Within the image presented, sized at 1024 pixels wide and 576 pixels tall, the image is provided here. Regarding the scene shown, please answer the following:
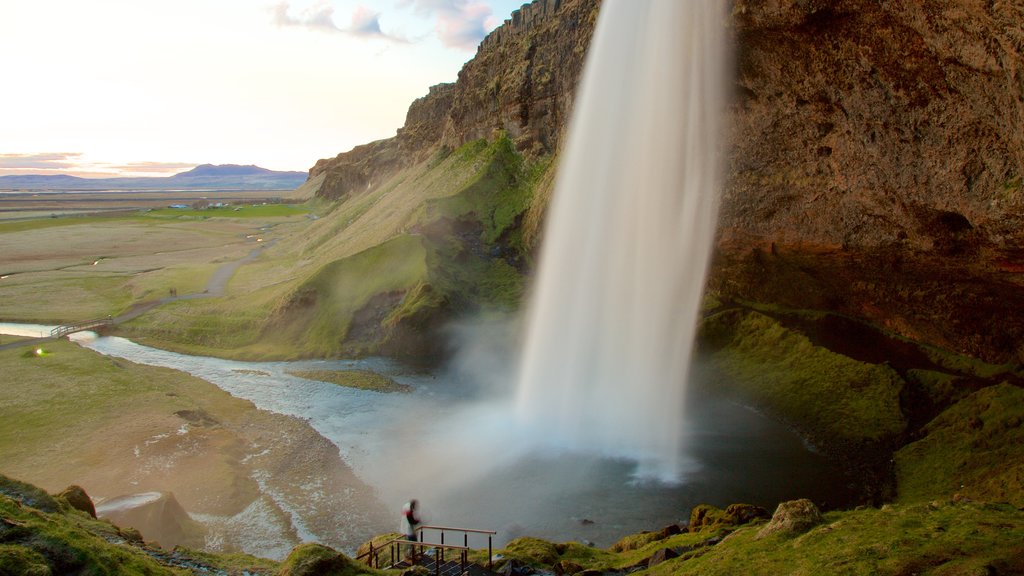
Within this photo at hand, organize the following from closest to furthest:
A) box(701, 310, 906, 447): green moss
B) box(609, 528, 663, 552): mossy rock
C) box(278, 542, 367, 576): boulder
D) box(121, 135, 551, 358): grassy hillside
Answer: box(278, 542, 367, 576): boulder < box(609, 528, 663, 552): mossy rock < box(701, 310, 906, 447): green moss < box(121, 135, 551, 358): grassy hillside

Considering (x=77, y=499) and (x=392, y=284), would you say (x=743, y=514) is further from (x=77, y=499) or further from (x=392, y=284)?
(x=392, y=284)

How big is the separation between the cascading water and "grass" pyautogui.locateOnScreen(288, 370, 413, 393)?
28.4 ft

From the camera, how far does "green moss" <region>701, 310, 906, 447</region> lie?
3331 cm

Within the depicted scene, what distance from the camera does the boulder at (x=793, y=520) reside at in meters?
17.4

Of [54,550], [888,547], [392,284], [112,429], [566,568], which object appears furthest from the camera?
[392,284]

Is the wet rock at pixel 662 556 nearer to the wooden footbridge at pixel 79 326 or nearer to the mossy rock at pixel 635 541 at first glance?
the mossy rock at pixel 635 541

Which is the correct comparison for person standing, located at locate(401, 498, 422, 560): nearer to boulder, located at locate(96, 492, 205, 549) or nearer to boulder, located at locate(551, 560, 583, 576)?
boulder, located at locate(551, 560, 583, 576)

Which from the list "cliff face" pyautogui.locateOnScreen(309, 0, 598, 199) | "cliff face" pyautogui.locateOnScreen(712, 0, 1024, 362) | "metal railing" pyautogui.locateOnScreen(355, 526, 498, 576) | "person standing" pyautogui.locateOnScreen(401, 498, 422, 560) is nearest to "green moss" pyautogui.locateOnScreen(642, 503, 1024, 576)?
"metal railing" pyautogui.locateOnScreen(355, 526, 498, 576)

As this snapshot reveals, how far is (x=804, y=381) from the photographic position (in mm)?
38062

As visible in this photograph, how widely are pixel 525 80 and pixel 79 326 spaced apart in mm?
51456

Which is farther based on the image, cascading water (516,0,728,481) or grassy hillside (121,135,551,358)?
grassy hillside (121,135,551,358)

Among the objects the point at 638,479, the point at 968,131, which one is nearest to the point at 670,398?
the point at 638,479

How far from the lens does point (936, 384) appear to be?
34156mm

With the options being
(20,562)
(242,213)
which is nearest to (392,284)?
(20,562)
